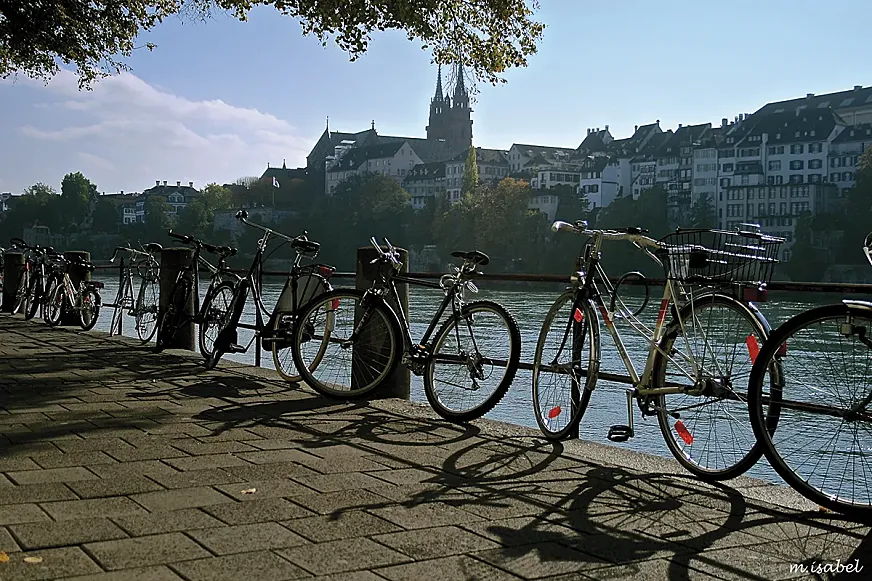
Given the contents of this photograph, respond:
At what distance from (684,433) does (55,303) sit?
9616 mm

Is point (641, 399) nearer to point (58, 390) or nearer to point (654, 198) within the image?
point (58, 390)

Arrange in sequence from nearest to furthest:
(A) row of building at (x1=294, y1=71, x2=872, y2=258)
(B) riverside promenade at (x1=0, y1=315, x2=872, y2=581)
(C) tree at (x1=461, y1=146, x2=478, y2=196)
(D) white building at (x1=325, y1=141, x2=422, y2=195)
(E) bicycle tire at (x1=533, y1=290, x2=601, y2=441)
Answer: (B) riverside promenade at (x1=0, y1=315, x2=872, y2=581) < (E) bicycle tire at (x1=533, y1=290, x2=601, y2=441) < (A) row of building at (x1=294, y1=71, x2=872, y2=258) < (C) tree at (x1=461, y1=146, x2=478, y2=196) < (D) white building at (x1=325, y1=141, x2=422, y2=195)

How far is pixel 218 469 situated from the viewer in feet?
13.0

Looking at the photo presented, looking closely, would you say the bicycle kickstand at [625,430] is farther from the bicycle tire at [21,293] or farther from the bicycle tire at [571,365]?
the bicycle tire at [21,293]

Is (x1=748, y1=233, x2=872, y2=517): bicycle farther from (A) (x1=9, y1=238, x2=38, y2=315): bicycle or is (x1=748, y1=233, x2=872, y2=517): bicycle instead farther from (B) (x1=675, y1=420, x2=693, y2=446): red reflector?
(A) (x1=9, y1=238, x2=38, y2=315): bicycle

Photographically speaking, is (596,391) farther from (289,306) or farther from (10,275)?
(289,306)

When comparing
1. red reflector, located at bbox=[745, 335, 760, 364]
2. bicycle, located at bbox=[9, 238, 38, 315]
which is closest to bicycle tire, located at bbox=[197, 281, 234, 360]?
red reflector, located at bbox=[745, 335, 760, 364]

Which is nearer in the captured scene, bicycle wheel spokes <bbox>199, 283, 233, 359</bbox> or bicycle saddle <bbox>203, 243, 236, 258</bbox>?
bicycle wheel spokes <bbox>199, 283, 233, 359</bbox>

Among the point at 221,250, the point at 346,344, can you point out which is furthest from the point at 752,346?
the point at 221,250

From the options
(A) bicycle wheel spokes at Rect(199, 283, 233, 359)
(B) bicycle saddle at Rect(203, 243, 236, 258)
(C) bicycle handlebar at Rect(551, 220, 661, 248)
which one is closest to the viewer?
(C) bicycle handlebar at Rect(551, 220, 661, 248)

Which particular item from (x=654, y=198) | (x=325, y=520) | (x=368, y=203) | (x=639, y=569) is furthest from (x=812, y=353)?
(x=368, y=203)

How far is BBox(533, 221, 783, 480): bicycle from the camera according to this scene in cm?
406

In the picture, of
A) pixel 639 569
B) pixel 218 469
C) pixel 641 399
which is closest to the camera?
pixel 639 569

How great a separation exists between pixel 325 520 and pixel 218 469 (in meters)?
0.88
